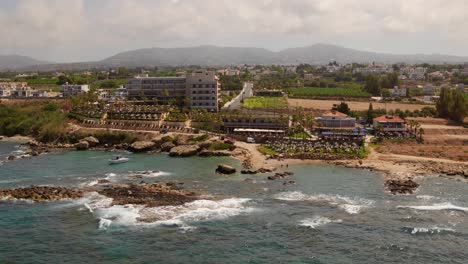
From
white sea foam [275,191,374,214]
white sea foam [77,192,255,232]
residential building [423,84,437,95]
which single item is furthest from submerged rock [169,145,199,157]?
residential building [423,84,437,95]

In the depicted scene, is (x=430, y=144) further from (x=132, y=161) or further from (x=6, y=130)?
(x=6, y=130)

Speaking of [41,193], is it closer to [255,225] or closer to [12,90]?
[255,225]

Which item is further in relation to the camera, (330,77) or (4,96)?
(330,77)

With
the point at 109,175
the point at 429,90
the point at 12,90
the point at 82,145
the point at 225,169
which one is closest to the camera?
the point at 109,175

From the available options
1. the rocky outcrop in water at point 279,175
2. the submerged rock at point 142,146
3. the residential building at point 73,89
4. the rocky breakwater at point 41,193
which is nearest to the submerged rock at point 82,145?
the submerged rock at point 142,146

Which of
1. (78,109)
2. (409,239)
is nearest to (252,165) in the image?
(409,239)

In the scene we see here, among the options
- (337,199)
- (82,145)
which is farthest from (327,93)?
(337,199)

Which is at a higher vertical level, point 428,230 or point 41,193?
point 41,193
